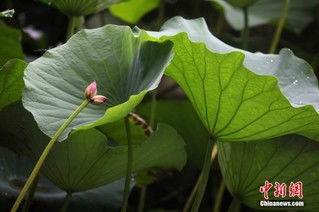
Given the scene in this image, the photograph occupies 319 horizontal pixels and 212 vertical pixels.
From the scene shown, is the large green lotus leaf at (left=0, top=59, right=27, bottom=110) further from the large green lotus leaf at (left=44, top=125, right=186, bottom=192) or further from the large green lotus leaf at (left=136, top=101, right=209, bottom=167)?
the large green lotus leaf at (left=136, top=101, right=209, bottom=167)

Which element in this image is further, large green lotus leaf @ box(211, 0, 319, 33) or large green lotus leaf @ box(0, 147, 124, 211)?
large green lotus leaf @ box(211, 0, 319, 33)

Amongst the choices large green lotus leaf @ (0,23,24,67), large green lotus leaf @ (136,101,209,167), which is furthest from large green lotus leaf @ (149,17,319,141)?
large green lotus leaf @ (136,101,209,167)

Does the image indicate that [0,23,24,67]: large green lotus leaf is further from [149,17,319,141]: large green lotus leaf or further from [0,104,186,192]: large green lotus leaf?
[149,17,319,141]: large green lotus leaf

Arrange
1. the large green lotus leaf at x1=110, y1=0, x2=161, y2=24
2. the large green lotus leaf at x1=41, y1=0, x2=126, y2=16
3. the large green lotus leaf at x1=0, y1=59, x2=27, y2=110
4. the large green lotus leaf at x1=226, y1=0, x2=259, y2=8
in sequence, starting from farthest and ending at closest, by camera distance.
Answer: the large green lotus leaf at x1=110, y1=0, x2=161, y2=24
the large green lotus leaf at x1=226, y1=0, x2=259, y2=8
the large green lotus leaf at x1=41, y1=0, x2=126, y2=16
the large green lotus leaf at x1=0, y1=59, x2=27, y2=110

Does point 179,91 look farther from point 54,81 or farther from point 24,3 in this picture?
point 54,81

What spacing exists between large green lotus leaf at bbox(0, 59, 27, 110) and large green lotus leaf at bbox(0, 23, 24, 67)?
167mm

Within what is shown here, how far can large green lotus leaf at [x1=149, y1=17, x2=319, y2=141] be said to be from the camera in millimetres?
689

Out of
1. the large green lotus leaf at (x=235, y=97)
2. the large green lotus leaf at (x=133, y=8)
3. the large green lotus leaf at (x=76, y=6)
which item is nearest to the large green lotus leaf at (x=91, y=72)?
the large green lotus leaf at (x=235, y=97)

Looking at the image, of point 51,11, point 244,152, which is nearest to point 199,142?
point 244,152

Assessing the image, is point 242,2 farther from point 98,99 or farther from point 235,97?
point 98,99

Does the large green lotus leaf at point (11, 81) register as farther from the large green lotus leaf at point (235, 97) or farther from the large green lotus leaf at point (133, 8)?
the large green lotus leaf at point (133, 8)

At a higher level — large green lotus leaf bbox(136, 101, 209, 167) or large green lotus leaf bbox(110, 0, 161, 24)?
large green lotus leaf bbox(110, 0, 161, 24)

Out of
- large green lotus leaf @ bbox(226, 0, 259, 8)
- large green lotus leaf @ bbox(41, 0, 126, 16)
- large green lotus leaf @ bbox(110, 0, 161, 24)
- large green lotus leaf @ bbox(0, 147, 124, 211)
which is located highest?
large green lotus leaf @ bbox(110, 0, 161, 24)

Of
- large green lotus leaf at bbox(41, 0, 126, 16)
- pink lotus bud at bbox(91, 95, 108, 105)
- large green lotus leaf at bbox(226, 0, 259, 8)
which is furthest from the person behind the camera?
large green lotus leaf at bbox(226, 0, 259, 8)
